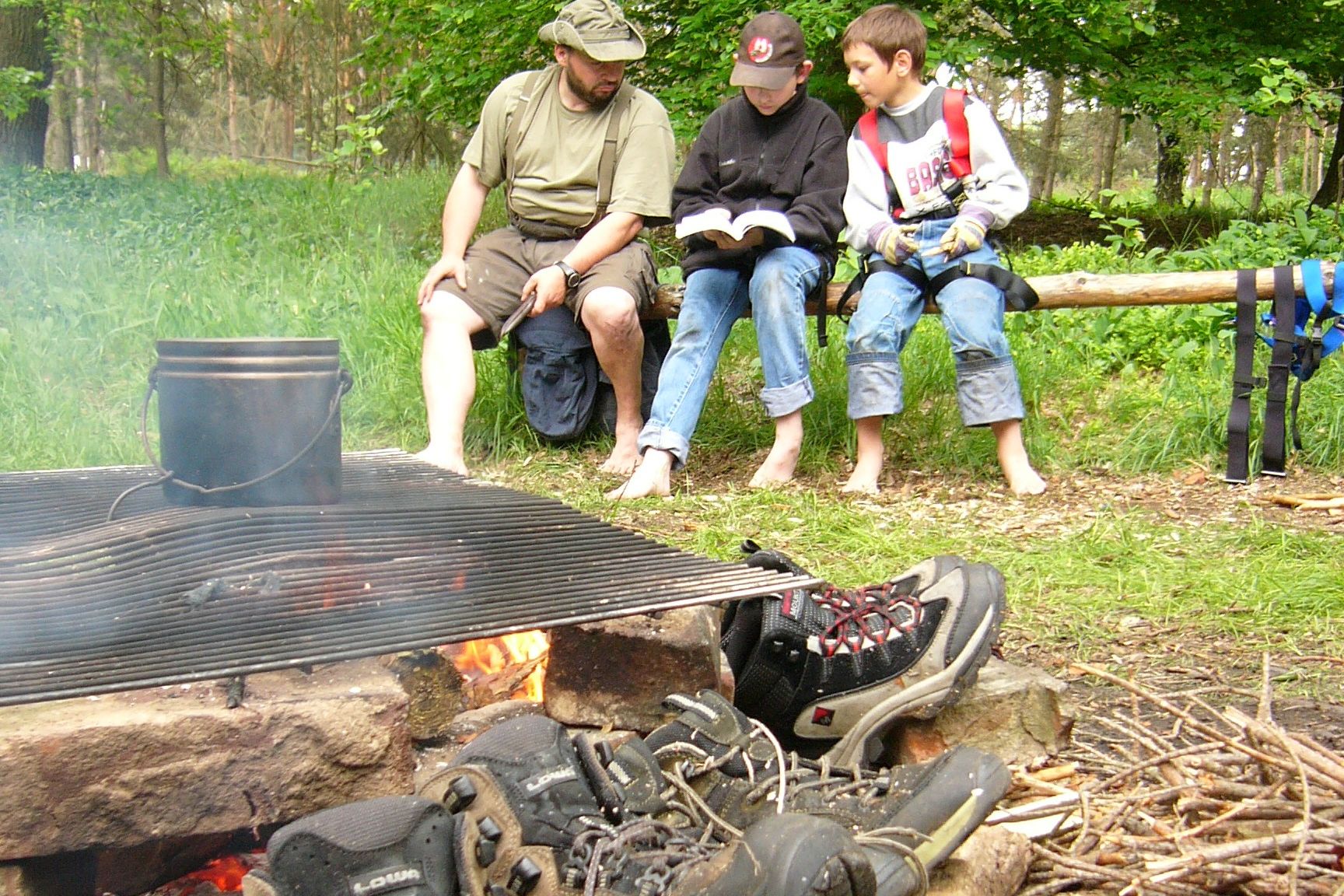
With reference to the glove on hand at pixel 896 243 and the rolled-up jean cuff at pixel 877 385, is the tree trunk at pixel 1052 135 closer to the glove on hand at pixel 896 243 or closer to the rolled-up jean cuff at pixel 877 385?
the glove on hand at pixel 896 243

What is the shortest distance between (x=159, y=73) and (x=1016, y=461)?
56.1 ft

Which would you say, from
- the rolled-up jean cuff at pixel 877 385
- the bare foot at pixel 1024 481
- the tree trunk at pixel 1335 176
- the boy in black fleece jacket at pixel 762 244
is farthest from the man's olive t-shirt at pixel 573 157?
the tree trunk at pixel 1335 176

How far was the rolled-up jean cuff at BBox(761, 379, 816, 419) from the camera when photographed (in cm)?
499

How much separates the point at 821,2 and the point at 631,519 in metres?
4.92

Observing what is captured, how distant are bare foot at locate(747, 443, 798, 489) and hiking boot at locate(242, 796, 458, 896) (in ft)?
11.3

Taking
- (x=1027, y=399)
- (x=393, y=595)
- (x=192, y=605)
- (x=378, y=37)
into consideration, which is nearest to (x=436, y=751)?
(x=393, y=595)

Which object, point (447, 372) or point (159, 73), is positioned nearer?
point (447, 372)

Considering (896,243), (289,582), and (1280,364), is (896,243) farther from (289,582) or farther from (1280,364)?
(289,582)

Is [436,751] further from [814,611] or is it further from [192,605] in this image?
[814,611]

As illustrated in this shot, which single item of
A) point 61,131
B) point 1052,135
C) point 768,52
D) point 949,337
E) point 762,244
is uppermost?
point 61,131

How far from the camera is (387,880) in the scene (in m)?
1.58

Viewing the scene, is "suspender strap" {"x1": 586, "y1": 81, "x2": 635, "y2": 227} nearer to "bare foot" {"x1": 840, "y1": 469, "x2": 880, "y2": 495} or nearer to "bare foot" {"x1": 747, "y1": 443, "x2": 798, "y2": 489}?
"bare foot" {"x1": 747, "y1": 443, "x2": 798, "y2": 489}

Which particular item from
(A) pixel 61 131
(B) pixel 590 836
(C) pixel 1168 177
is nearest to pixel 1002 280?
(B) pixel 590 836

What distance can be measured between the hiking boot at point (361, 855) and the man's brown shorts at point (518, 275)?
12.1ft
